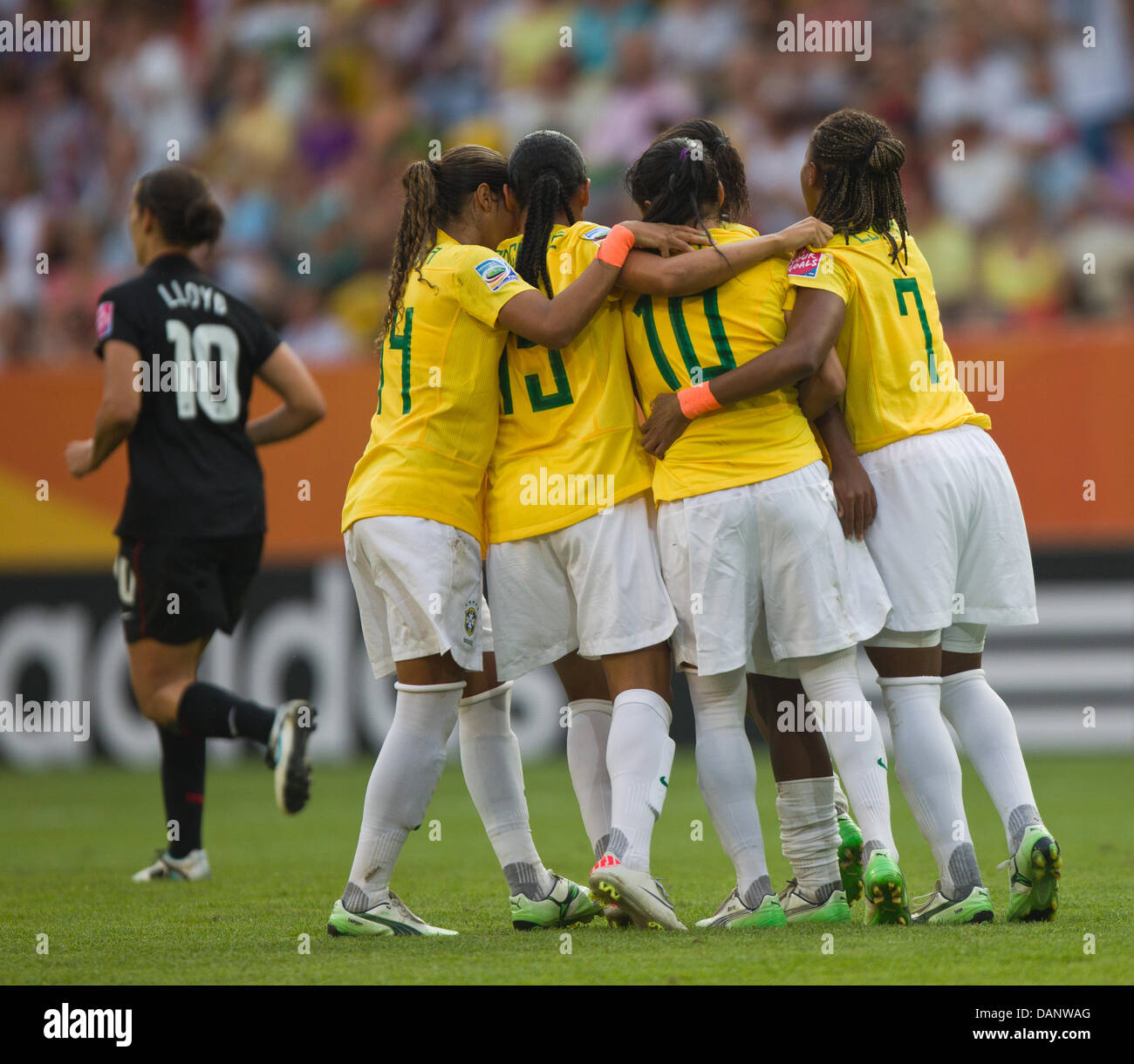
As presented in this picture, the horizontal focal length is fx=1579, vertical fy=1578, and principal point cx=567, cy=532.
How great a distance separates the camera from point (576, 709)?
4.30 metres

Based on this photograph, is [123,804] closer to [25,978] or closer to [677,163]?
[25,978]

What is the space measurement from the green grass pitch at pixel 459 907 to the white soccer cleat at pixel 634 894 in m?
0.05

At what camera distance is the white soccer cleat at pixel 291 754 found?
4137 mm

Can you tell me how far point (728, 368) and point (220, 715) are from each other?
6.55ft

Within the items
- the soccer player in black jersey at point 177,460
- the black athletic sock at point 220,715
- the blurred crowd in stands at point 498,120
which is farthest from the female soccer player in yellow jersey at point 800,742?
the blurred crowd in stands at point 498,120

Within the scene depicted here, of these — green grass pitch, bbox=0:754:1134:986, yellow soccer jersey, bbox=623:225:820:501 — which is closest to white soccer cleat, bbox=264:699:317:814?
green grass pitch, bbox=0:754:1134:986

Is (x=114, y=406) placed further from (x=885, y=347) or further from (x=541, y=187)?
(x=885, y=347)

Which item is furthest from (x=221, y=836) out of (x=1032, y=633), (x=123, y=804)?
(x=1032, y=633)

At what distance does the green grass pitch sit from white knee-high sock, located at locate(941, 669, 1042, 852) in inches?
10.7

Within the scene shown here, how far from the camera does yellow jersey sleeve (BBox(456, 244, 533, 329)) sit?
13.0 feet

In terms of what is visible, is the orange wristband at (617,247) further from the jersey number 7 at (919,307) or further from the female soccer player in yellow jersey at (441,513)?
the jersey number 7 at (919,307)

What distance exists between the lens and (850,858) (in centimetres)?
426

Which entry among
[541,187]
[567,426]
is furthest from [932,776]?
[541,187]

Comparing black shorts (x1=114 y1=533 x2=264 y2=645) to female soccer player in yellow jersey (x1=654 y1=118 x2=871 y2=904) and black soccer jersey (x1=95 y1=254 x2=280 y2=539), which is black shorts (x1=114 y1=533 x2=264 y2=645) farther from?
female soccer player in yellow jersey (x1=654 y1=118 x2=871 y2=904)
